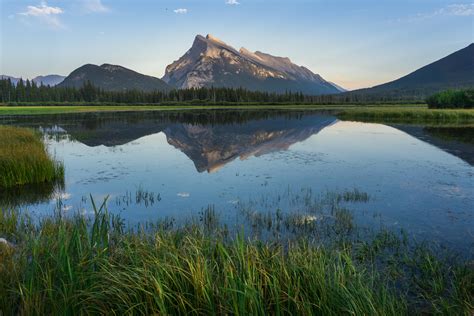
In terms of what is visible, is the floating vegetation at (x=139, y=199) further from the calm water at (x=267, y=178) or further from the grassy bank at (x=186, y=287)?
the grassy bank at (x=186, y=287)

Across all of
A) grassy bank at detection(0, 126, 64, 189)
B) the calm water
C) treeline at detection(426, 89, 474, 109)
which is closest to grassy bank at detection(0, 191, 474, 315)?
the calm water

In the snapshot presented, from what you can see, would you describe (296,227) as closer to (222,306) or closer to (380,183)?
(222,306)

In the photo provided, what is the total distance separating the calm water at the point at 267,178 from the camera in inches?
575

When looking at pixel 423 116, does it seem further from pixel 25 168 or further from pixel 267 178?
pixel 25 168

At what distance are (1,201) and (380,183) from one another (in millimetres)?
20335

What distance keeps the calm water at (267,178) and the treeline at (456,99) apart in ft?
186

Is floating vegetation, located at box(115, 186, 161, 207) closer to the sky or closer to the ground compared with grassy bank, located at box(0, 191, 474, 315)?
closer to the ground

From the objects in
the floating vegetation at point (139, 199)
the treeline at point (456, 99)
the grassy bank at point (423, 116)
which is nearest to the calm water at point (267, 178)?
the floating vegetation at point (139, 199)

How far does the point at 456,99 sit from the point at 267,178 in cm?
8954

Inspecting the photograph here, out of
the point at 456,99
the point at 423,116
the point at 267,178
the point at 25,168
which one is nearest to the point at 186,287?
the point at 267,178

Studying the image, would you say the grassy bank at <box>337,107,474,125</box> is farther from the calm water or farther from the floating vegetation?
the floating vegetation

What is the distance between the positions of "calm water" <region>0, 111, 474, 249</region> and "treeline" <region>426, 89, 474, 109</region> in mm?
56766

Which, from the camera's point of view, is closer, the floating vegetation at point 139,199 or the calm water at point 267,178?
the calm water at point 267,178

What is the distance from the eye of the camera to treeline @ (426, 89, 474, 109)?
8519 cm
